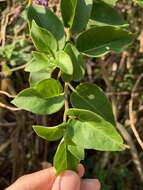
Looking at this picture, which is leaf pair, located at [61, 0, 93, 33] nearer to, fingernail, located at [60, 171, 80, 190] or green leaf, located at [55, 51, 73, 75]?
green leaf, located at [55, 51, 73, 75]

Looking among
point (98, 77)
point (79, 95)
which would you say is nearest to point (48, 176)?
point (79, 95)

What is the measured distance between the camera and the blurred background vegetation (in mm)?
1326

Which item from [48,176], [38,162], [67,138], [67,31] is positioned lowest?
[38,162]

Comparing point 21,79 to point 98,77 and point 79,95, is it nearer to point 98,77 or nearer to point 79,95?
point 98,77

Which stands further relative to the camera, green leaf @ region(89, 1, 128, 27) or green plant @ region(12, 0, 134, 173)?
green leaf @ region(89, 1, 128, 27)

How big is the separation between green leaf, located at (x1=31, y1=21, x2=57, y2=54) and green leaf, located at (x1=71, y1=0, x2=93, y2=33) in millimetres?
53

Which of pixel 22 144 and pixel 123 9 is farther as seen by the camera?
pixel 22 144

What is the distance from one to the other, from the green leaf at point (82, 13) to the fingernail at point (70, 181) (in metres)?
0.22

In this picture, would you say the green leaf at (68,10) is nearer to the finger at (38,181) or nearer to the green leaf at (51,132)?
the green leaf at (51,132)

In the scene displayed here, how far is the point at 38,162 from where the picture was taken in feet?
5.33

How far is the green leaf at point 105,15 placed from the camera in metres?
0.82

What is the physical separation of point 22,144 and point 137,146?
348mm

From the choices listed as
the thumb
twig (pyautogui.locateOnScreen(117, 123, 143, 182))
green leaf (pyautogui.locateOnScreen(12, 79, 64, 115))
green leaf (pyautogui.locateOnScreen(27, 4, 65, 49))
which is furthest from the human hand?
twig (pyautogui.locateOnScreen(117, 123, 143, 182))

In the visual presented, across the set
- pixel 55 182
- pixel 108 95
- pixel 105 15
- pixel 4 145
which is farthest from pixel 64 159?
pixel 4 145
